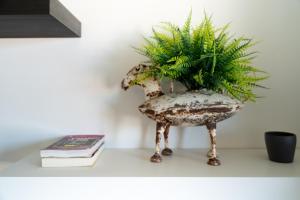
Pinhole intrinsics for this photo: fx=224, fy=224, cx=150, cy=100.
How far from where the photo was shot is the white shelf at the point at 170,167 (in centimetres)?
60

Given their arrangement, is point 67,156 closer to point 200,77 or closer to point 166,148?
point 166,148

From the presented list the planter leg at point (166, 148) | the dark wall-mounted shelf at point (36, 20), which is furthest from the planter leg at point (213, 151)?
the dark wall-mounted shelf at point (36, 20)

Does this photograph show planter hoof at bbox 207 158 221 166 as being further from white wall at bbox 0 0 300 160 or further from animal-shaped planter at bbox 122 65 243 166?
white wall at bbox 0 0 300 160

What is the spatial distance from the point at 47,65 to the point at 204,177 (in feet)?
2.30

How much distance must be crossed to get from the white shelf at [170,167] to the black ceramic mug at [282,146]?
2 cm

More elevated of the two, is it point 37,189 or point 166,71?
point 166,71

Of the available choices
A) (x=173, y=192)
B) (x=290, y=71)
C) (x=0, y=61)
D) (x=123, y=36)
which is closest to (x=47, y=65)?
(x=0, y=61)

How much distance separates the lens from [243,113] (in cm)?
87

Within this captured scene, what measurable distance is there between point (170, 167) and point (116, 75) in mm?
412

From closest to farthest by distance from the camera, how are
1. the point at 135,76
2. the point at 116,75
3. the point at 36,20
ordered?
1. the point at 36,20
2. the point at 135,76
3. the point at 116,75

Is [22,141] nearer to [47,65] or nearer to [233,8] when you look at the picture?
[47,65]

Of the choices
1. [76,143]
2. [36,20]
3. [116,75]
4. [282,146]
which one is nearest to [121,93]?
[116,75]

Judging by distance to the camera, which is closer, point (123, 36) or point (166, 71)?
point (166, 71)

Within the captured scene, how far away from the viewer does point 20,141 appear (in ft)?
2.93
